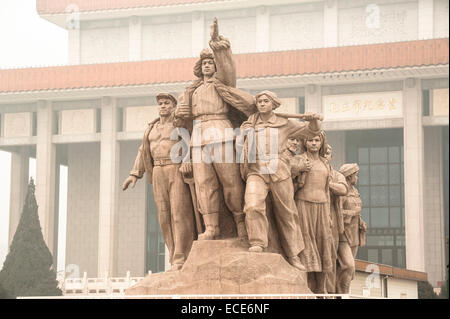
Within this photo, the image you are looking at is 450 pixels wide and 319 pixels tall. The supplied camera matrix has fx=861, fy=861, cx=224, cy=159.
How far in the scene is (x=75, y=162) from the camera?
32.4 metres

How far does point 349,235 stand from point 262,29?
22.9 meters

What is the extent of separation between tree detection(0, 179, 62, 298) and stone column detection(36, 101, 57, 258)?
10.5 ft

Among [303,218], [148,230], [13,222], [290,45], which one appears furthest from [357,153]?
[303,218]

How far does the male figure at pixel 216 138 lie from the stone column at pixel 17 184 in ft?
77.8

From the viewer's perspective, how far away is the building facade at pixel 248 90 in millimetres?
25812

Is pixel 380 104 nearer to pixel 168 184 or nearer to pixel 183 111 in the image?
pixel 168 184

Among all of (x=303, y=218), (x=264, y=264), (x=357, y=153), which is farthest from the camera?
(x=357, y=153)

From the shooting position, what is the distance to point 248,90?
26.7 meters

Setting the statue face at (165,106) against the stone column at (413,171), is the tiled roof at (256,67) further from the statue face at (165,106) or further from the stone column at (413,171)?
the statue face at (165,106)

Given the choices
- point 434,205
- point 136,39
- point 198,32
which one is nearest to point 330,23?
point 198,32

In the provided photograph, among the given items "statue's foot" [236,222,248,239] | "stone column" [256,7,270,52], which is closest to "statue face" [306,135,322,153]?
"statue's foot" [236,222,248,239]

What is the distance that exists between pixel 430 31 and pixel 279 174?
938 inches

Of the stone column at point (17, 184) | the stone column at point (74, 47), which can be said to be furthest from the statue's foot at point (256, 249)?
the stone column at point (74, 47)
